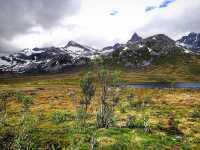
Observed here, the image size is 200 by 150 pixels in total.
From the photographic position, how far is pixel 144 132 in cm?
6925

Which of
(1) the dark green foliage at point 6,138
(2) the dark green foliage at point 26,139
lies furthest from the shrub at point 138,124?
(1) the dark green foliage at point 6,138

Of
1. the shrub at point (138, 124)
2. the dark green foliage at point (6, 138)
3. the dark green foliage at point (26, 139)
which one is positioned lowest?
the shrub at point (138, 124)

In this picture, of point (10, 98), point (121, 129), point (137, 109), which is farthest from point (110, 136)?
point (10, 98)

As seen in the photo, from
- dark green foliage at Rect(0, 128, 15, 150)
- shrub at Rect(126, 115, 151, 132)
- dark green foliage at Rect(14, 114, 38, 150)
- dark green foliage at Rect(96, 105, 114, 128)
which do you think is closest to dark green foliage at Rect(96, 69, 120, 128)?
dark green foliage at Rect(96, 105, 114, 128)

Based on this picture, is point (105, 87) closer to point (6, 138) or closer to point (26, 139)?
point (6, 138)

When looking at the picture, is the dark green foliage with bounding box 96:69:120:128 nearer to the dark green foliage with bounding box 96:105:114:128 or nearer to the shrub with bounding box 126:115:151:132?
the dark green foliage with bounding box 96:105:114:128

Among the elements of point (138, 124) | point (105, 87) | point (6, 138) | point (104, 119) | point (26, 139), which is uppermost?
point (105, 87)

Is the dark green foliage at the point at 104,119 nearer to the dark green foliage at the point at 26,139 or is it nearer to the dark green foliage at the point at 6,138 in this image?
the dark green foliage at the point at 26,139

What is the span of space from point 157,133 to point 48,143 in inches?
995

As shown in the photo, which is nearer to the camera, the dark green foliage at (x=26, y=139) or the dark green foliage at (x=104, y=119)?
the dark green foliage at (x=26, y=139)

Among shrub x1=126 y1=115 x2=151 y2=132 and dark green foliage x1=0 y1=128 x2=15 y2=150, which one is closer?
dark green foliage x1=0 y1=128 x2=15 y2=150

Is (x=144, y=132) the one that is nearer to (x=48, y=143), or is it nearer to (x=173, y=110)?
(x=48, y=143)

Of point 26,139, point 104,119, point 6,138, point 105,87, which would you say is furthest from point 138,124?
point 26,139

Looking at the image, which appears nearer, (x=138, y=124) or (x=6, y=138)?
(x=6, y=138)
